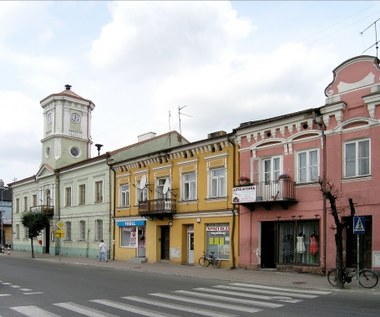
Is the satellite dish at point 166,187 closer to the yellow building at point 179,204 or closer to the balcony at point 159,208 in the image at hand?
the yellow building at point 179,204

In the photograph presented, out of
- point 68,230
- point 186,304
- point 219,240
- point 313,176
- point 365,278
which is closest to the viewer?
point 186,304

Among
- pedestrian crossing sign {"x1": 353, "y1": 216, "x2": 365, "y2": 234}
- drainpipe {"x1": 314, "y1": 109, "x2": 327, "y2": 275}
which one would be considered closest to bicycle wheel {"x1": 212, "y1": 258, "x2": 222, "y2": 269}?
drainpipe {"x1": 314, "y1": 109, "x2": 327, "y2": 275}

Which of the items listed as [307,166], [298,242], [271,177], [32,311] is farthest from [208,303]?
[271,177]

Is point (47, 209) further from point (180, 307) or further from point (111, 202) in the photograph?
point (180, 307)

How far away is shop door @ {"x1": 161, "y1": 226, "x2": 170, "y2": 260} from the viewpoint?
96.4 feet

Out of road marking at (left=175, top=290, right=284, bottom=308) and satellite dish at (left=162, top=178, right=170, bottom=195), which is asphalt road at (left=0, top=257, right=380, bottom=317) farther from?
satellite dish at (left=162, top=178, right=170, bottom=195)

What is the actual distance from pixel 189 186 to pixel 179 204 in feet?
4.11

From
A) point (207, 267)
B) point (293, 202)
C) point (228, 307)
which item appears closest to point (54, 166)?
point (207, 267)

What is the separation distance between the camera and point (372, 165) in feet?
62.1

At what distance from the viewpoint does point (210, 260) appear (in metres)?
25.1

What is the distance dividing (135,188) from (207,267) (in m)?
9.24

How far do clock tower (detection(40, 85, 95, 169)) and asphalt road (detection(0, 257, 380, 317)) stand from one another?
1027 inches

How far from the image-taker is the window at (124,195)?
109 ft

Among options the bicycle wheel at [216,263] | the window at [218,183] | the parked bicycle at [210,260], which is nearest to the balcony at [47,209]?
the parked bicycle at [210,260]
